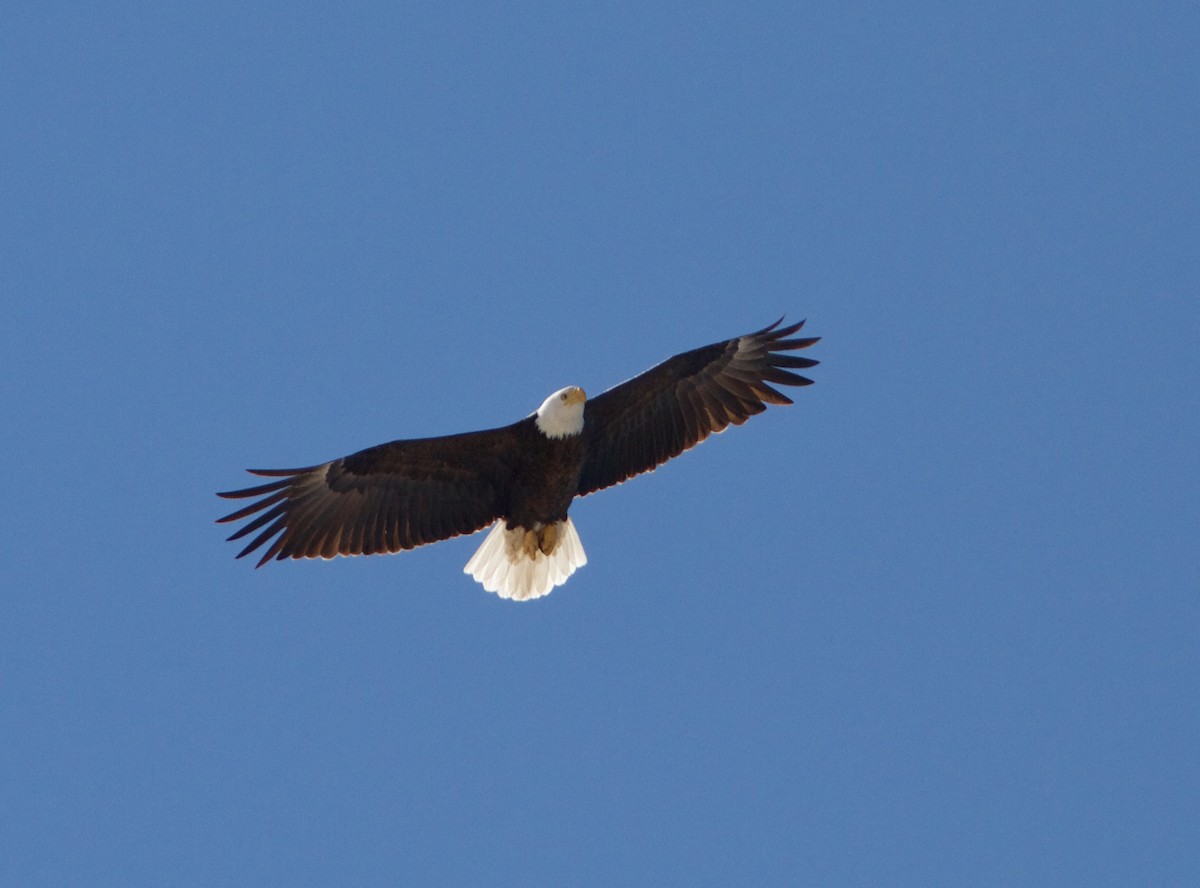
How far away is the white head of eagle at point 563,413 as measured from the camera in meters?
7.46

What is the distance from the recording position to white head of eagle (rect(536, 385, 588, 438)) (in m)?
7.46

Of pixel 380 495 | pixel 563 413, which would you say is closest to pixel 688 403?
pixel 563 413

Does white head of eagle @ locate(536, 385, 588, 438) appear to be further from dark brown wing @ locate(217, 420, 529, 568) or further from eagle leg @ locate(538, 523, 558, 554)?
eagle leg @ locate(538, 523, 558, 554)

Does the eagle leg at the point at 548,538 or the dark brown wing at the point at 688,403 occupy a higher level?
the dark brown wing at the point at 688,403

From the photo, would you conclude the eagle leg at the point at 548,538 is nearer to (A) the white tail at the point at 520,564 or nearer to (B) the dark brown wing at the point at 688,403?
(A) the white tail at the point at 520,564

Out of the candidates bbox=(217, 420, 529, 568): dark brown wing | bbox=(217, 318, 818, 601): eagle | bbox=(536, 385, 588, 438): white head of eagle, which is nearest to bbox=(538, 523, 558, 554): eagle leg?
bbox=(217, 318, 818, 601): eagle

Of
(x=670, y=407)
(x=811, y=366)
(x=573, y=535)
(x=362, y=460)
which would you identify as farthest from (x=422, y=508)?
(x=811, y=366)

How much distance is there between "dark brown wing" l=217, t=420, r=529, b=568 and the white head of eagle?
208 mm

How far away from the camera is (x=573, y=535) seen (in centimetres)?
833

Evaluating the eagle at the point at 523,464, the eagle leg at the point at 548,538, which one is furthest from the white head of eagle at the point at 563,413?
the eagle leg at the point at 548,538

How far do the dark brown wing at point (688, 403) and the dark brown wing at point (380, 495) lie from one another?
572mm

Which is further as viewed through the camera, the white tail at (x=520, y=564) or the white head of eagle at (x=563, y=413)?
the white tail at (x=520, y=564)

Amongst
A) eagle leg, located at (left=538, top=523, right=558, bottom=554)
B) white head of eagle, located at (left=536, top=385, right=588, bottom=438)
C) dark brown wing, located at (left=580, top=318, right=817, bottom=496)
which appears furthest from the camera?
eagle leg, located at (left=538, top=523, right=558, bottom=554)

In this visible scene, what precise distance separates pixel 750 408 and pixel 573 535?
4.31ft
